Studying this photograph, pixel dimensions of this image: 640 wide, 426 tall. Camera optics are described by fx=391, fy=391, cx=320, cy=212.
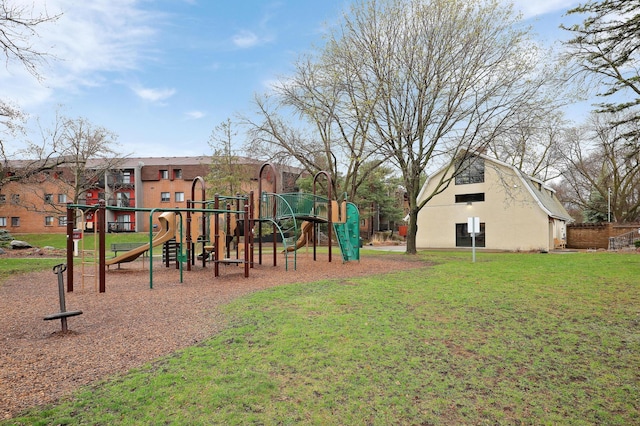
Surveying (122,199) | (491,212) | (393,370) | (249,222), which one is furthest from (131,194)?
(393,370)

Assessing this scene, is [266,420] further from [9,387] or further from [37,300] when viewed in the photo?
[37,300]

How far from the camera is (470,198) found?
1188 inches

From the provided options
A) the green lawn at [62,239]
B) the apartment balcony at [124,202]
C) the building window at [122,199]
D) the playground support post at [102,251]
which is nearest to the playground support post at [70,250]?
the playground support post at [102,251]

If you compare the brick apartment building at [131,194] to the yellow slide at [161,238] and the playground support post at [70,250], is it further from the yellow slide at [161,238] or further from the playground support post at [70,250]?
the playground support post at [70,250]

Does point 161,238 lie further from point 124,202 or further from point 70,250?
point 124,202

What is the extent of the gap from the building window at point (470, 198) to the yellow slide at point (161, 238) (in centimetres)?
2290

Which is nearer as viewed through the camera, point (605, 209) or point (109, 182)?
point (605, 209)

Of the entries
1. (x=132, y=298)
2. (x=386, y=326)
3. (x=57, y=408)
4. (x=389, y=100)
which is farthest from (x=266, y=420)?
(x=389, y=100)

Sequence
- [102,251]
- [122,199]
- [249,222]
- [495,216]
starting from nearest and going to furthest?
1. [102,251]
2. [249,222]
3. [495,216]
4. [122,199]

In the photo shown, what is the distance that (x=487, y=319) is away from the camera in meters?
6.84

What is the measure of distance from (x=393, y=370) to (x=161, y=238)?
11514 mm

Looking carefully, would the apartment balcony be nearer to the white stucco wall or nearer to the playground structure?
the playground structure

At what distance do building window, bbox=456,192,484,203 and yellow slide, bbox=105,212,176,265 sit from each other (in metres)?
22.9

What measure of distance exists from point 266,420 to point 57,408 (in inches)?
77.8
